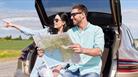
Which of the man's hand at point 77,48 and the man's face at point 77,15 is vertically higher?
the man's face at point 77,15

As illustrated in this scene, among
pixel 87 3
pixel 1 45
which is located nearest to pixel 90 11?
pixel 87 3

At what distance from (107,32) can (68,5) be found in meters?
0.74

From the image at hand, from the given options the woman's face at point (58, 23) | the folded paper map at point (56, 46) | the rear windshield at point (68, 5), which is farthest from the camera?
the rear windshield at point (68, 5)

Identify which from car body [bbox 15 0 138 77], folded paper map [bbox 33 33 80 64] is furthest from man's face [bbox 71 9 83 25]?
car body [bbox 15 0 138 77]

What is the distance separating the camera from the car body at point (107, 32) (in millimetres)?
6422

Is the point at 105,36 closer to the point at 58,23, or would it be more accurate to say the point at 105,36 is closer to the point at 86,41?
the point at 58,23

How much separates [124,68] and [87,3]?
1.49m

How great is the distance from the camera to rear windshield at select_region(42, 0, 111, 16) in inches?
287

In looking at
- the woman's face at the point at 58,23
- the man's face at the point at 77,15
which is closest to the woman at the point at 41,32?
the woman's face at the point at 58,23

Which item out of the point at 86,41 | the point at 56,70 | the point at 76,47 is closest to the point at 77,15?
the point at 86,41

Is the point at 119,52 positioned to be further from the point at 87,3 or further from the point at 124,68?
the point at 87,3

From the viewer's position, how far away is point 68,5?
7629mm

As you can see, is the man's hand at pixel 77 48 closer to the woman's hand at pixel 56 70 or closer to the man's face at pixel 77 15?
the man's face at pixel 77 15

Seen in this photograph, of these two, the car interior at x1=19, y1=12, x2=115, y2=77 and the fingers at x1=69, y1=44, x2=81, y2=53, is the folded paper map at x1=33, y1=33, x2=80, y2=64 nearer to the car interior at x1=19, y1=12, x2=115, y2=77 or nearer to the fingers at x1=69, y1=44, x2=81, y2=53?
the fingers at x1=69, y1=44, x2=81, y2=53
